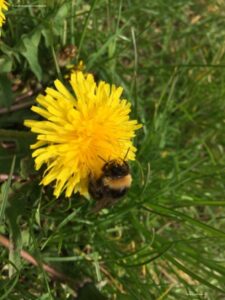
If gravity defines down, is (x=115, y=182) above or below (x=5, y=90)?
below

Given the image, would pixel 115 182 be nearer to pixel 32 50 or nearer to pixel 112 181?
pixel 112 181

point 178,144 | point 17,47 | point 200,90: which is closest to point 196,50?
point 200,90

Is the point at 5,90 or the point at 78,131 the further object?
the point at 5,90

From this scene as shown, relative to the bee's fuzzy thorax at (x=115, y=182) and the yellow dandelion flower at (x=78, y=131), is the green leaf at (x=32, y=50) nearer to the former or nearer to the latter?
the yellow dandelion flower at (x=78, y=131)

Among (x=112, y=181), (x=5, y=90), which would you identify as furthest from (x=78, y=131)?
(x=5, y=90)

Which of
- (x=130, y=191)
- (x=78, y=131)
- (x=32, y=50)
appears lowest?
(x=130, y=191)

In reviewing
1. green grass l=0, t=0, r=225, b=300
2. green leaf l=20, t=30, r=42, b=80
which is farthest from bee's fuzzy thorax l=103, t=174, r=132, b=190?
green leaf l=20, t=30, r=42, b=80

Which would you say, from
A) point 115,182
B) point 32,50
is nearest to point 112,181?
point 115,182
